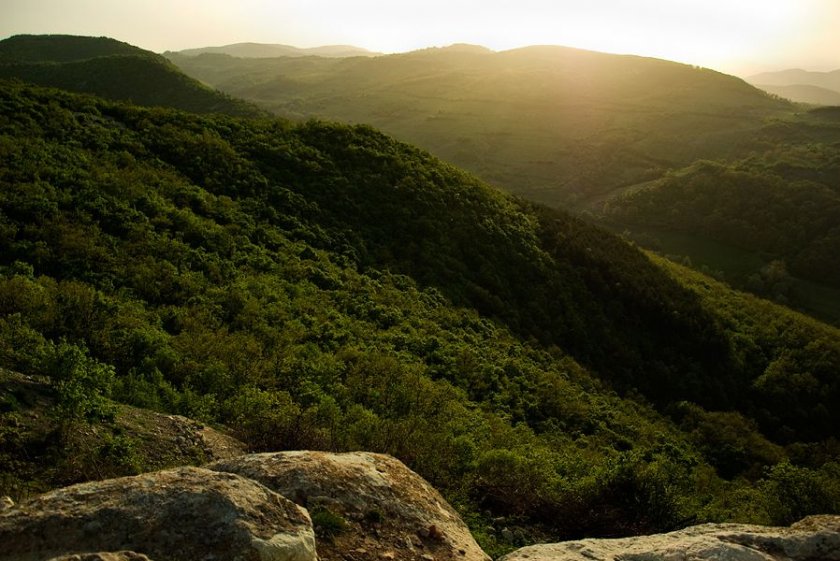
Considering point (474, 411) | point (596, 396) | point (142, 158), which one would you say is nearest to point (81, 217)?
point (142, 158)

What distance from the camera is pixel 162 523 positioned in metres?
4.82

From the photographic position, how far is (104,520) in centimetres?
476

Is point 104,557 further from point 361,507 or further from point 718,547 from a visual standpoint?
point 718,547

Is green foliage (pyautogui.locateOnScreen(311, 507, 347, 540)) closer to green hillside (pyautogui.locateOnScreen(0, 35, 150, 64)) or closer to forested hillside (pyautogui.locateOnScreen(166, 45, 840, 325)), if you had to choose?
forested hillside (pyautogui.locateOnScreen(166, 45, 840, 325))

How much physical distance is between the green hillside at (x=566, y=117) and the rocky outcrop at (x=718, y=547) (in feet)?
289

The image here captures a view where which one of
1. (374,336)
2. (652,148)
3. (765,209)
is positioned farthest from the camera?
(652,148)

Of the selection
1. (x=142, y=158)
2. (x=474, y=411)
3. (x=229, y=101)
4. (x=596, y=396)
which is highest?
(x=229, y=101)

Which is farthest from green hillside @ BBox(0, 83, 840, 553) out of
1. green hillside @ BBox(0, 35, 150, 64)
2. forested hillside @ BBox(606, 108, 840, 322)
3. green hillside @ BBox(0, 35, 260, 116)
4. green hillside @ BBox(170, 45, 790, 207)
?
green hillside @ BBox(0, 35, 150, 64)

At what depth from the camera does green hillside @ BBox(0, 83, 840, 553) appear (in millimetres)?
10969

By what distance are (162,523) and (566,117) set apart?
5368 inches

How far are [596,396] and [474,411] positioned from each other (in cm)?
870

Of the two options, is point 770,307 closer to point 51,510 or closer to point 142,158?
point 142,158

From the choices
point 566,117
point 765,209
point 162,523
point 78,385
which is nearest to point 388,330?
point 78,385

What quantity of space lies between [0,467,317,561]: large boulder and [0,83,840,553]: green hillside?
228 cm
